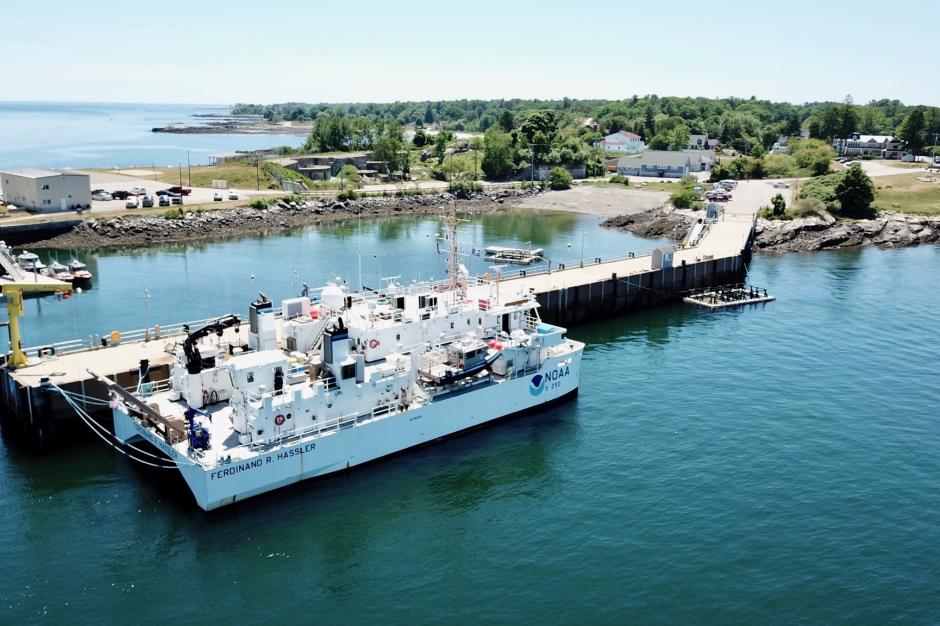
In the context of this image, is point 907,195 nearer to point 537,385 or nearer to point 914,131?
point 914,131

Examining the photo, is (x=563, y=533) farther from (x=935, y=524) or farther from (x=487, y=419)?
(x=935, y=524)

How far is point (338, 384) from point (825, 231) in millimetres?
84441

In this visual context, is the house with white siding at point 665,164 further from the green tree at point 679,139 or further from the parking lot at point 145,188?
the parking lot at point 145,188

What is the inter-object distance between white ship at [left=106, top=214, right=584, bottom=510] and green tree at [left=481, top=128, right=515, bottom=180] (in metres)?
108

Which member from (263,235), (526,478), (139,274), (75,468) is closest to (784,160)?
(263,235)

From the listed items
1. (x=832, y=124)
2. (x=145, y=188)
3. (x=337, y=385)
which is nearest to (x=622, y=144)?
(x=832, y=124)

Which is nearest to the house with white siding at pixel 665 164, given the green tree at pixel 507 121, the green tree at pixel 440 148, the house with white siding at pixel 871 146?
the green tree at pixel 507 121

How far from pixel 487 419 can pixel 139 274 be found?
49754 mm

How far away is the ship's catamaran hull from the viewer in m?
31.5

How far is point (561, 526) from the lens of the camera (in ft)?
106

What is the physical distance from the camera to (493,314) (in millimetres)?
43281

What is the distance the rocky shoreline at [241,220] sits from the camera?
291 ft

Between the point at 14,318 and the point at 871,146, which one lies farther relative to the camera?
the point at 871,146

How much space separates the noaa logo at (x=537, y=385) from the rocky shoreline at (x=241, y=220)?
167 feet
